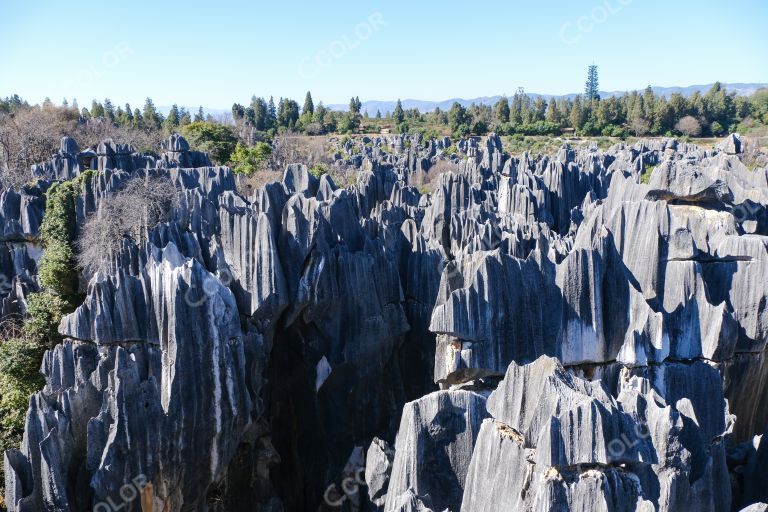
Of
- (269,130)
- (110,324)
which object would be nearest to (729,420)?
(110,324)

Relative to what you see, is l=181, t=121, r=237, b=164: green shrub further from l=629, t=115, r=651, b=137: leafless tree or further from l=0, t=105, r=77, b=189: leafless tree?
l=629, t=115, r=651, b=137: leafless tree

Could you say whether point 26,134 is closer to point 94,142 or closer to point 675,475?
point 94,142

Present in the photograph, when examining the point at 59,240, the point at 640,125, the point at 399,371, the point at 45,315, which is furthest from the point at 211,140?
the point at 640,125

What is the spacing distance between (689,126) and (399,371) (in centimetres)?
6938

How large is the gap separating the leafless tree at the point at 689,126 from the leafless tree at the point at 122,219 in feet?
228

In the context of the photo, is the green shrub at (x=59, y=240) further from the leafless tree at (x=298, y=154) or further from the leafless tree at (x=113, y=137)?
the leafless tree at (x=113, y=137)

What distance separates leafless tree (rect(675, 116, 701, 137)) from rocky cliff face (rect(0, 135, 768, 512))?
61.7 meters

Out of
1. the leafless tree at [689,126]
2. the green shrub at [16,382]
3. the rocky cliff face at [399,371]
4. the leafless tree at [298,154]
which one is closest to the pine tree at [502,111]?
the leafless tree at [689,126]

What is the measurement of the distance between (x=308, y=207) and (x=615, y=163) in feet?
116

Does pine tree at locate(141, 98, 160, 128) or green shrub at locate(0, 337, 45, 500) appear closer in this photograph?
green shrub at locate(0, 337, 45, 500)

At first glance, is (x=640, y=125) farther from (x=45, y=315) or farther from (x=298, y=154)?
(x=45, y=315)

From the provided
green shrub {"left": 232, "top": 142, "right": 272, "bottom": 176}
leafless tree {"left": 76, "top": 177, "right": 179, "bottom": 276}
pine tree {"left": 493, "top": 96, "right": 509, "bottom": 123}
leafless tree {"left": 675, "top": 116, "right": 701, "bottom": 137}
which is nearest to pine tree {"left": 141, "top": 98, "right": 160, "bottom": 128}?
green shrub {"left": 232, "top": 142, "right": 272, "bottom": 176}

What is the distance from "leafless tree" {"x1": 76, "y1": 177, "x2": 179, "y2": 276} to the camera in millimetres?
15672

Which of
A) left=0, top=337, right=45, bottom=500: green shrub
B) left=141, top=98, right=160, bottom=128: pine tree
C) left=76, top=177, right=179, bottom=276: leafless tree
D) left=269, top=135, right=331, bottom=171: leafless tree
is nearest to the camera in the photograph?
left=0, top=337, right=45, bottom=500: green shrub
